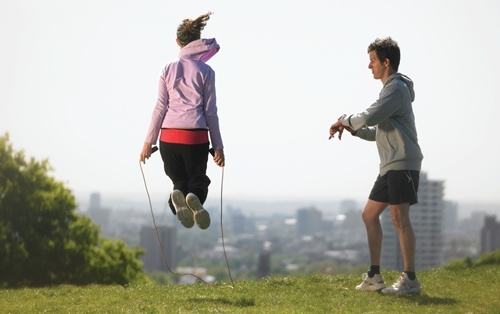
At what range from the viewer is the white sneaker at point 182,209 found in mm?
12353

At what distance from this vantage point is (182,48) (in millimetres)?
12492

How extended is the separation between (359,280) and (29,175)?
28.7 m

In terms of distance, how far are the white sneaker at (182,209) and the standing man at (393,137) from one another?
2.14m

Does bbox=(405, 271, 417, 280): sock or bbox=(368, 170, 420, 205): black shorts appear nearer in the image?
bbox=(368, 170, 420, 205): black shorts

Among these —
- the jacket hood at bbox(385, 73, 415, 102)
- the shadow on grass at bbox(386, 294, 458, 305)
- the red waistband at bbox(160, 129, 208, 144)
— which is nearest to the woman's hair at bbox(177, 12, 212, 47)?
the red waistband at bbox(160, 129, 208, 144)

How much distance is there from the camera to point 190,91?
486 inches

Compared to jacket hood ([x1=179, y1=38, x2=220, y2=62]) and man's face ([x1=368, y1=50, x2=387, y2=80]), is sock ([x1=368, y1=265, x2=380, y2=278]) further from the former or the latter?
jacket hood ([x1=179, y1=38, x2=220, y2=62])

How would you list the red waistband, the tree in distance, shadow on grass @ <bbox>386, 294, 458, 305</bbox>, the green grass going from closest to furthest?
the green grass, shadow on grass @ <bbox>386, 294, 458, 305</bbox>, the red waistband, the tree in distance

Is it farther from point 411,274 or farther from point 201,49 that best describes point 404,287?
point 201,49

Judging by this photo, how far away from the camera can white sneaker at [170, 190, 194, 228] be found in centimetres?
1235

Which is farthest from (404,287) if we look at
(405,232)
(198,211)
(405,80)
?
(198,211)

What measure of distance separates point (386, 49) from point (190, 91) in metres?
2.57

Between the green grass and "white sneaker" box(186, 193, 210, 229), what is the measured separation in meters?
1.02

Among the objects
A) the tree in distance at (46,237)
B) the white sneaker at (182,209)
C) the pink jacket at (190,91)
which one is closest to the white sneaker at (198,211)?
the white sneaker at (182,209)
